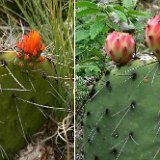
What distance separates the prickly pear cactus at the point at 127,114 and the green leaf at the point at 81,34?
214 mm

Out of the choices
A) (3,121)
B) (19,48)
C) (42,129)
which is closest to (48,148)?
(42,129)

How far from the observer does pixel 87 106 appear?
998 millimetres

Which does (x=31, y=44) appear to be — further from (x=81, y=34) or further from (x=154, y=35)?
(x=154, y=35)

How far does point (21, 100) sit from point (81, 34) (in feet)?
0.68

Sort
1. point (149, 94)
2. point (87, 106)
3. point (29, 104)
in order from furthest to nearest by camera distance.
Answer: point (29, 104), point (87, 106), point (149, 94)

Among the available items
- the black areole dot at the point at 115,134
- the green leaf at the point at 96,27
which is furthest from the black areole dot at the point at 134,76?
the green leaf at the point at 96,27

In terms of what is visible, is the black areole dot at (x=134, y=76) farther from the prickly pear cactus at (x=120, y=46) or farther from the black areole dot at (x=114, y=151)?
the black areole dot at (x=114, y=151)

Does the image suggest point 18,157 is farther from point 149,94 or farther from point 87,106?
point 149,94

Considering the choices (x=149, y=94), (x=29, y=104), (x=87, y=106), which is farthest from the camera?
(x=29, y=104)

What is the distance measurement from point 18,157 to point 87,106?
25 centimetres

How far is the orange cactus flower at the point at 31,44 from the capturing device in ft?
3.46

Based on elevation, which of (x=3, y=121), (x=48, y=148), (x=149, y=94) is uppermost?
(x=149, y=94)

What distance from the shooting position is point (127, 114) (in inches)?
36.1

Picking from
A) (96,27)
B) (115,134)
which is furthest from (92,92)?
(96,27)
